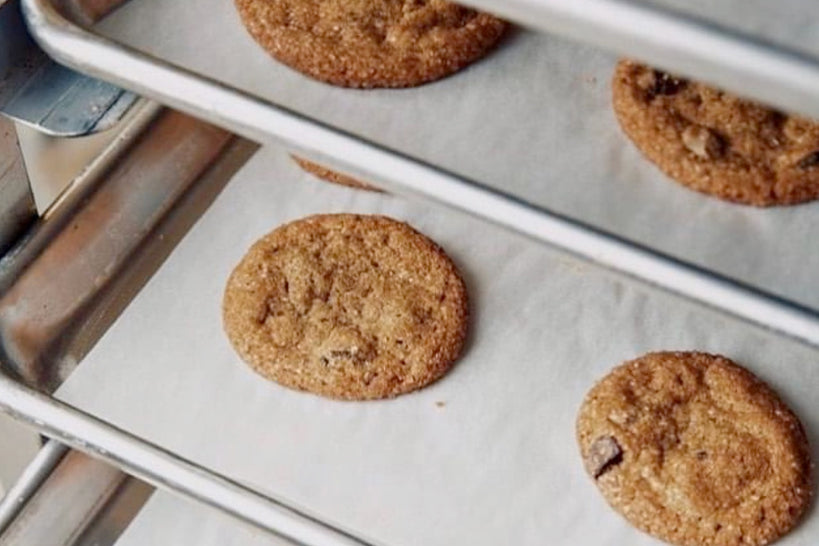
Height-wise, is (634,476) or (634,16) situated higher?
(634,16)

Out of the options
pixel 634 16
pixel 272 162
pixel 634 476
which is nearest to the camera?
pixel 634 16

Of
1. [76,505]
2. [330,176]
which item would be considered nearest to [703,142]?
[330,176]

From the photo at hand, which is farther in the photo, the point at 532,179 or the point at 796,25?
the point at 532,179

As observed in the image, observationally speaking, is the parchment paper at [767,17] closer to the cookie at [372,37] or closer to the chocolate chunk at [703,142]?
the chocolate chunk at [703,142]

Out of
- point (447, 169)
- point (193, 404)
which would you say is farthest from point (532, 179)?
point (193, 404)

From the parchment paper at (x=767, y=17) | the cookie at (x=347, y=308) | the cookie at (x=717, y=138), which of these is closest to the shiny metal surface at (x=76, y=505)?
the cookie at (x=347, y=308)

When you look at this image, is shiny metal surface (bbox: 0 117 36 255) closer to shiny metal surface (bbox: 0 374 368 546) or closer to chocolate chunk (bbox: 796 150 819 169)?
shiny metal surface (bbox: 0 374 368 546)

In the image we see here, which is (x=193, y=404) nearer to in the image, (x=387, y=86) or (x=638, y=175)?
(x=387, y=86)
